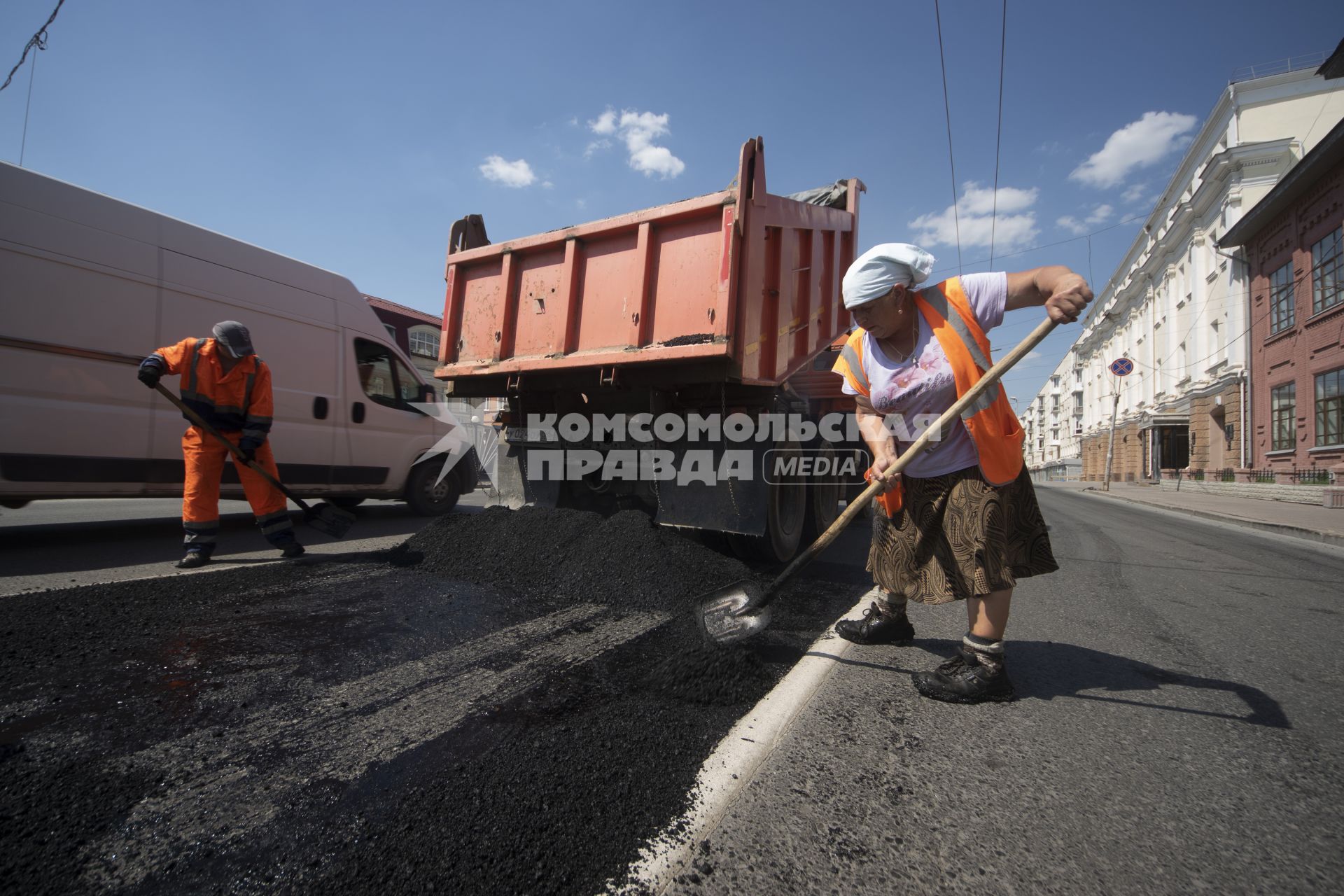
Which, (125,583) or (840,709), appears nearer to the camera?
(840,709)

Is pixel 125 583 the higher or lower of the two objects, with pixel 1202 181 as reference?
lower

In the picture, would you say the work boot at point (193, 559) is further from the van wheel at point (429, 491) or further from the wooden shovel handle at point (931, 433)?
the wooden shovel handle at point (931, 433)

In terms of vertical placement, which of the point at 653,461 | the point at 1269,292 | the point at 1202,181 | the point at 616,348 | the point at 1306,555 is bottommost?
the point at 1306,555

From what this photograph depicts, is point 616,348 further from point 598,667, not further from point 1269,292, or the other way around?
point 1269,292

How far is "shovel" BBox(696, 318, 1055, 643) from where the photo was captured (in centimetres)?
215

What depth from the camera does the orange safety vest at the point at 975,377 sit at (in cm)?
218

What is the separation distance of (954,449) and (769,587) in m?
Answer: 0.95

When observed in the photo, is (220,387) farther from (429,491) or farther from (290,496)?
(429,491)

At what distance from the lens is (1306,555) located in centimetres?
657

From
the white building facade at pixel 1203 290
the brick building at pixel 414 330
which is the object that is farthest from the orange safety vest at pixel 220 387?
the white building facade at pixel 1203 290

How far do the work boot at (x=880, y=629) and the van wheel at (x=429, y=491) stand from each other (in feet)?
18.2

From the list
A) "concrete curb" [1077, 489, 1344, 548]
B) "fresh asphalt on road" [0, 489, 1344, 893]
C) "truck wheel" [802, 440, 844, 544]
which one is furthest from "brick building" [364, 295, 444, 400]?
"concrete curb" [1077, 489, 1344, 548]

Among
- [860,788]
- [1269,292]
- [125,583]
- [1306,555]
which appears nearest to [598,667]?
[860,788]

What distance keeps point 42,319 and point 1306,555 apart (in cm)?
1176
